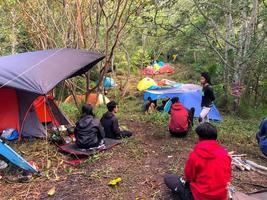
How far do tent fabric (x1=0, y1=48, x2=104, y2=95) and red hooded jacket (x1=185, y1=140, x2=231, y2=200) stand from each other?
2.51 m

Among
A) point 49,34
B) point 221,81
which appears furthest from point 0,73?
point 221,81

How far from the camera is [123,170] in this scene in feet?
17.9

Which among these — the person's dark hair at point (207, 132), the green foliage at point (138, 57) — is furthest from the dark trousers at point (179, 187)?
the green foliage at point (138, 57)

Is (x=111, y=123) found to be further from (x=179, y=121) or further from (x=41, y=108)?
(x=41, y=108)

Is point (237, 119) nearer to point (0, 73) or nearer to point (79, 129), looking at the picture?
point (79, 129)

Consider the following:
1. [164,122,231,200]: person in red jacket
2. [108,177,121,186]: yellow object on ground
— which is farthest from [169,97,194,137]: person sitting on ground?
[164,122,231,200]: person in red jacket

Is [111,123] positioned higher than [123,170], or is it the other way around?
[111,123]

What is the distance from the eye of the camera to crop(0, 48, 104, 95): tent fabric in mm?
5465

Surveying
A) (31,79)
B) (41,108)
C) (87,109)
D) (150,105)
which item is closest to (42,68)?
(31,79)

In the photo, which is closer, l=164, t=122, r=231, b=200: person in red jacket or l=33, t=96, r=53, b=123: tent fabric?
l=164, t=122, r=231, b=200: person in red jacket

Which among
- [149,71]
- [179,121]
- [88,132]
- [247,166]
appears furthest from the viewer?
[149,71]

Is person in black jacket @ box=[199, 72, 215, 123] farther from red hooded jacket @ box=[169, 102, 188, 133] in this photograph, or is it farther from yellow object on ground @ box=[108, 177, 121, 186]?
yellow object on ground @ box=[108, 177, 121, 186]

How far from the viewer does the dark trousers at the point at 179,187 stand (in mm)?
4145

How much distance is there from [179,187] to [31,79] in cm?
275
